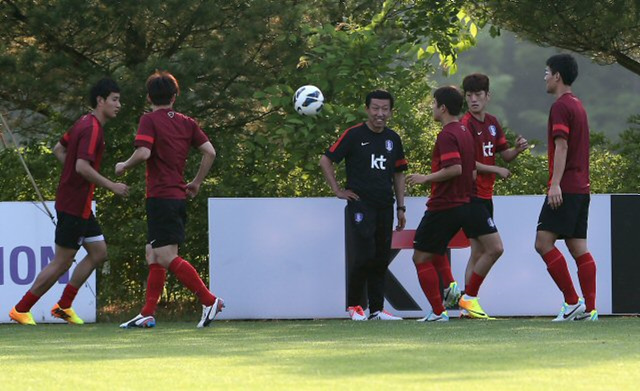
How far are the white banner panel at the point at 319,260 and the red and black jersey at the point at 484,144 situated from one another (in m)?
0.68

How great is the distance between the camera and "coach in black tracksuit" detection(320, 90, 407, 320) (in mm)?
12094

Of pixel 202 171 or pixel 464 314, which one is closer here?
pixel 202 171

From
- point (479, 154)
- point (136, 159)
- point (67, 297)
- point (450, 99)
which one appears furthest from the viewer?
point (479, 154)

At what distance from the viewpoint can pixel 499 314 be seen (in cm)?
1287

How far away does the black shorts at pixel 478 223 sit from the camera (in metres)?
11.8

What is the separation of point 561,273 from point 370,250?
1.66m

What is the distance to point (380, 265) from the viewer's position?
1223 centimetres

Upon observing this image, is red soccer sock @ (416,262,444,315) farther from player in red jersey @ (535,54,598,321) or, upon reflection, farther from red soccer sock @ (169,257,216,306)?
red soccer sock @ (169,257,216,306)

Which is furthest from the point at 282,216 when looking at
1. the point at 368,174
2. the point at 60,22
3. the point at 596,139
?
the point at 596,139

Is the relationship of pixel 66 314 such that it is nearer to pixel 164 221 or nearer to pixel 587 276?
pixel 164 221

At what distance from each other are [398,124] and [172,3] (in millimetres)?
2671

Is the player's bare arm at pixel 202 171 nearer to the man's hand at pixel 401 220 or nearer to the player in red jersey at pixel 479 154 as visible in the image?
the man's hand at pixel 401 220

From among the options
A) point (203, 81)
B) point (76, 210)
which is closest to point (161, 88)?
point (76, 210)

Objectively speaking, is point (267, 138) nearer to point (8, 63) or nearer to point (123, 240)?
point (123, 240)
